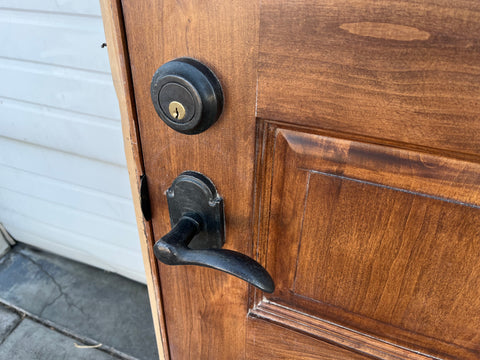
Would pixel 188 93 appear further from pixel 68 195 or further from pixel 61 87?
pixel 68 195

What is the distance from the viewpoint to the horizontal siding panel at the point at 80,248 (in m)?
1.48

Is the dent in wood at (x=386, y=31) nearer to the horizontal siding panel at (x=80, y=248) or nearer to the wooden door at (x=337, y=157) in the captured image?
the wooden door at (x=337, y=157)

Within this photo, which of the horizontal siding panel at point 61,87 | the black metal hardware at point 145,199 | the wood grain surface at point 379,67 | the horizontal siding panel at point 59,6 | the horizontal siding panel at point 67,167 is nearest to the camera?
the wood grain surface at point 379,67

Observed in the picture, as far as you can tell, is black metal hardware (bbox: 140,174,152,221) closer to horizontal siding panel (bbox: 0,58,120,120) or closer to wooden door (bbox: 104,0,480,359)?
wooden door (bbox: 104,0,480,359)

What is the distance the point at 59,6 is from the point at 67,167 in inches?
22.2

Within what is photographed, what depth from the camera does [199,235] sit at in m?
0.49

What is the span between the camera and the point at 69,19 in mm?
933

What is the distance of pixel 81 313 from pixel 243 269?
1.29 metres

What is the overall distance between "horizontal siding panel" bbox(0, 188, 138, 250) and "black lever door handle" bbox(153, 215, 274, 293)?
938mm

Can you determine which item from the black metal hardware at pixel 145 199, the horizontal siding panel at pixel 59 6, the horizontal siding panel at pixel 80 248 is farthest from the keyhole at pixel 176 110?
the horizontal siding panel at pixel 80 248

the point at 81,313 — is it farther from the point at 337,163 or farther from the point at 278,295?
the point at 337,163

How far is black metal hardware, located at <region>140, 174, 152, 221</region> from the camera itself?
1.67 ft

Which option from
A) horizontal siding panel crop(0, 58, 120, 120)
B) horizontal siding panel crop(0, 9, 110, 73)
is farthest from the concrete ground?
horizontal siding panel crop(0, 9, 110, 73)

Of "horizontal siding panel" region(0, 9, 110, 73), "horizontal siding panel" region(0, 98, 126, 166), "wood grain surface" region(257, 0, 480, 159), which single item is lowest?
"horizontal siding panel" region(0, 98, 126, 166)
